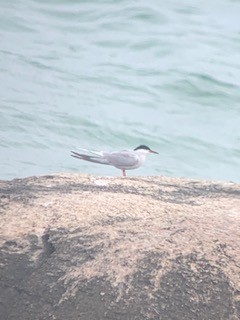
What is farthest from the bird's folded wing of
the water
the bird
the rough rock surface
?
the rough rock surface

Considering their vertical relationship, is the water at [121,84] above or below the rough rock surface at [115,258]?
below

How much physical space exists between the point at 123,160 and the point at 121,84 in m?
6.98

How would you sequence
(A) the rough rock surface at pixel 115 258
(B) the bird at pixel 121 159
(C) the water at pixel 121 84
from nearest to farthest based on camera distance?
(A) the rough rock surface at pixel 115 258
(B) the bird at pixel 121 159
(C) the water at pixel 121 84

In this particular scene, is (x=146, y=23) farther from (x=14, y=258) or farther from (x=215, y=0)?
(x=14, y=258)

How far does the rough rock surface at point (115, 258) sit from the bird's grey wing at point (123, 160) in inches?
143

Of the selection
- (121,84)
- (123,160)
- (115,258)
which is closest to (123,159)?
(123,160)

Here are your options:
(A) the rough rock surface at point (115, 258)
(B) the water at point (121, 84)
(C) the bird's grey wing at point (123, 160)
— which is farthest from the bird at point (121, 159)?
(A) the rough rock surface at point (115, 258)

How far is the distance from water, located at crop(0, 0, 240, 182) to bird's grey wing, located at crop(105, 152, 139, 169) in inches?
96.9

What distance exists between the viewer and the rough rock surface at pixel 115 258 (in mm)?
3904

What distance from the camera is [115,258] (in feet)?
13.5

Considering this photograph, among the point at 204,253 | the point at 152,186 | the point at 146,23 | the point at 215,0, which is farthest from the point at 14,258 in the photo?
the point at 215,0

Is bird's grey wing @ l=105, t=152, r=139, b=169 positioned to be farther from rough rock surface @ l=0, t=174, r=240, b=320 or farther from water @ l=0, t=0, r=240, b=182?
rough rock surface @ l=0, t=174, r=240, b=320

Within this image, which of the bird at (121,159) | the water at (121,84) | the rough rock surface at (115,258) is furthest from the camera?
the water at (121,84)

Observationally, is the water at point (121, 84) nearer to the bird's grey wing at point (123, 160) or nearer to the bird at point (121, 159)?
the bird at point (121, 159)
